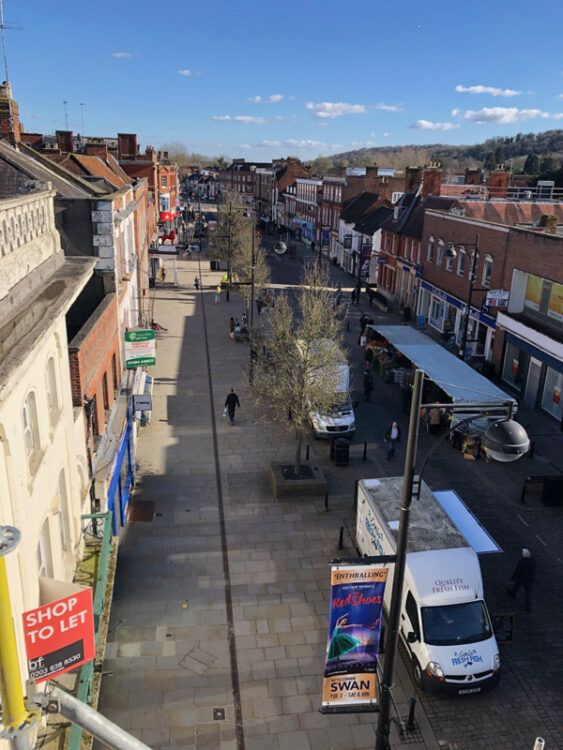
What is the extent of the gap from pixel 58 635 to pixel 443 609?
7674mm

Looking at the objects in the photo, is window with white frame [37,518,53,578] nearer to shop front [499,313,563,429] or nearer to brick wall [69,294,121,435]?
brick wall [69,294,121,435]

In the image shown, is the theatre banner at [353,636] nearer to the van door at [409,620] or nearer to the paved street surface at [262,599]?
the paved street surface at [262,599]

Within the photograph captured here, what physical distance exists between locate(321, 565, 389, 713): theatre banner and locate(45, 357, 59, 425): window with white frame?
5.01m

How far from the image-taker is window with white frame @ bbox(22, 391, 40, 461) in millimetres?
7809

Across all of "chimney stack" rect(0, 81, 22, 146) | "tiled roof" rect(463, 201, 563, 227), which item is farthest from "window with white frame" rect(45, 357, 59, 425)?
"tiled roof" rect(463, 201, 563, 227)

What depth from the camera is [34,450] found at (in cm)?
822

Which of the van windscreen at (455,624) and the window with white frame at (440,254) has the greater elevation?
the window with white frame at (440,254)

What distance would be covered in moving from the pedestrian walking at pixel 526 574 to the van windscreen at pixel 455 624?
1.95 metres

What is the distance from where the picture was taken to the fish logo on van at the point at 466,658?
11102mm

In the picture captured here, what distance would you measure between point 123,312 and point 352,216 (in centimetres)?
4126

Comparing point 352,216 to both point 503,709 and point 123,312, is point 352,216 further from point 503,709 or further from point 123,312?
point 503,709

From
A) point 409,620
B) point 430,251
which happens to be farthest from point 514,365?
point 409,620

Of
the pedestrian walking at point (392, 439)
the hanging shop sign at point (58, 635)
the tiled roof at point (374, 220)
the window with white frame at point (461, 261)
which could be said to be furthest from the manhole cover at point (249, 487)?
the tiled roof at point (374, 220)

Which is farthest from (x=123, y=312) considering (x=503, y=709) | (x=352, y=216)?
(x=352, y=216)
